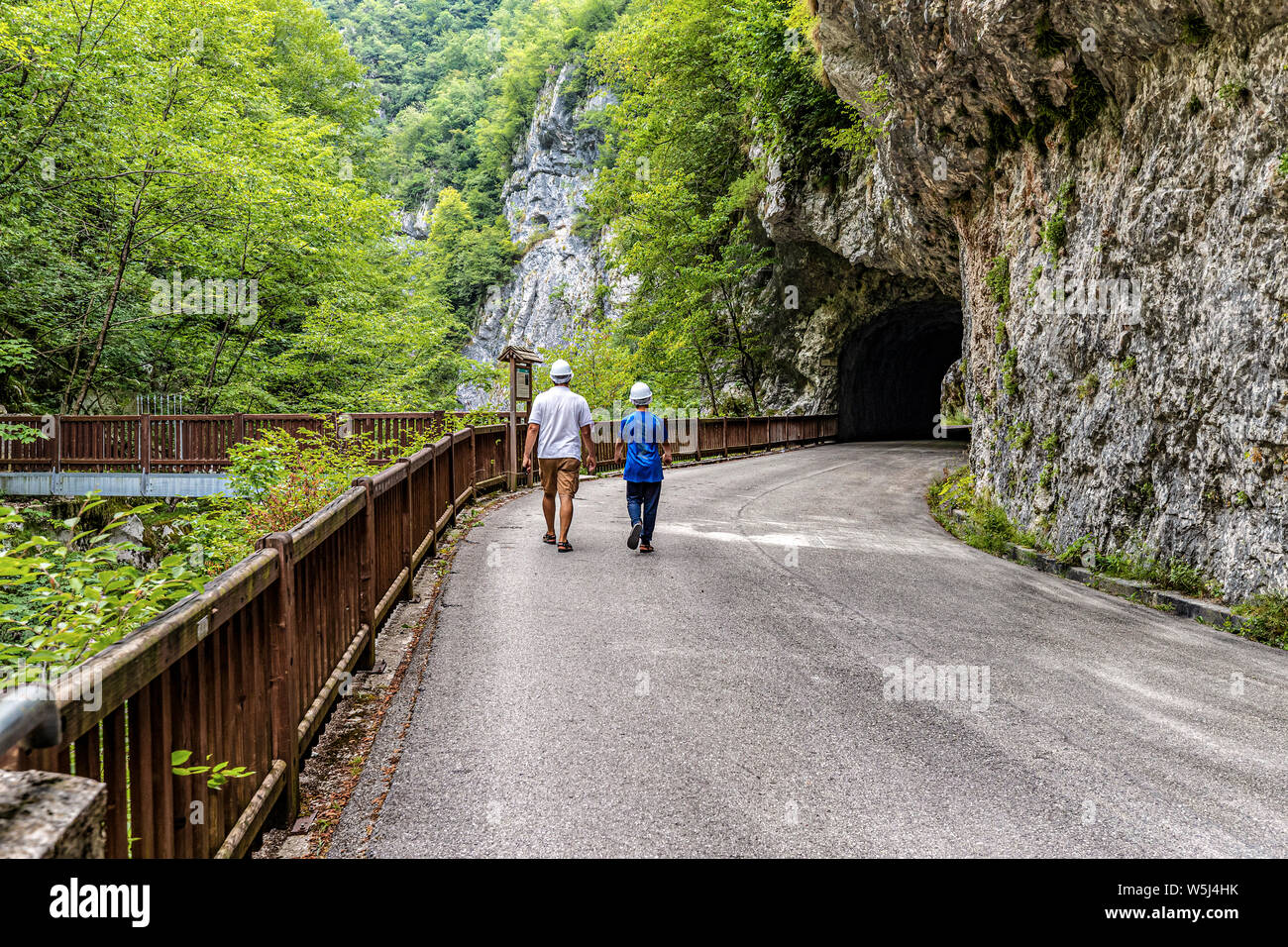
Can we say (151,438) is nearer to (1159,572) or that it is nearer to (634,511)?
(634,511)

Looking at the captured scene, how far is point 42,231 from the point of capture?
16109 millimetres

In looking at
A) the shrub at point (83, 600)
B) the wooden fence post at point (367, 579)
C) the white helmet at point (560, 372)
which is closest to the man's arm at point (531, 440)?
the white helmet at point (560, 372)

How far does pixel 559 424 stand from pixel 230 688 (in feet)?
22.4

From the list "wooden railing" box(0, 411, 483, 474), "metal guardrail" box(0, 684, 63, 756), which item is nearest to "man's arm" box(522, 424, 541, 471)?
"metal guardrail" box(0, 684, 63, 756)

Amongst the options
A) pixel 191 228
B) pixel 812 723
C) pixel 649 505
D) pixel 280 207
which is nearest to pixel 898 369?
pixel 280 207

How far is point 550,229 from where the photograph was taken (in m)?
64.9

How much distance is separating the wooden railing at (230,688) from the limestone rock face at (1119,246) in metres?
8.13

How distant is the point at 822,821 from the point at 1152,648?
15.3 ft

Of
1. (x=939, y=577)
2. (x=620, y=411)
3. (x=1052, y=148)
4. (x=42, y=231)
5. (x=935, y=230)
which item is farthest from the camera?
(x=620, y=411)

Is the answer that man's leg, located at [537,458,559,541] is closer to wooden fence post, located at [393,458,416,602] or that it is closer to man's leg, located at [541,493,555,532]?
man's leg, located at [541,493,555,532]
